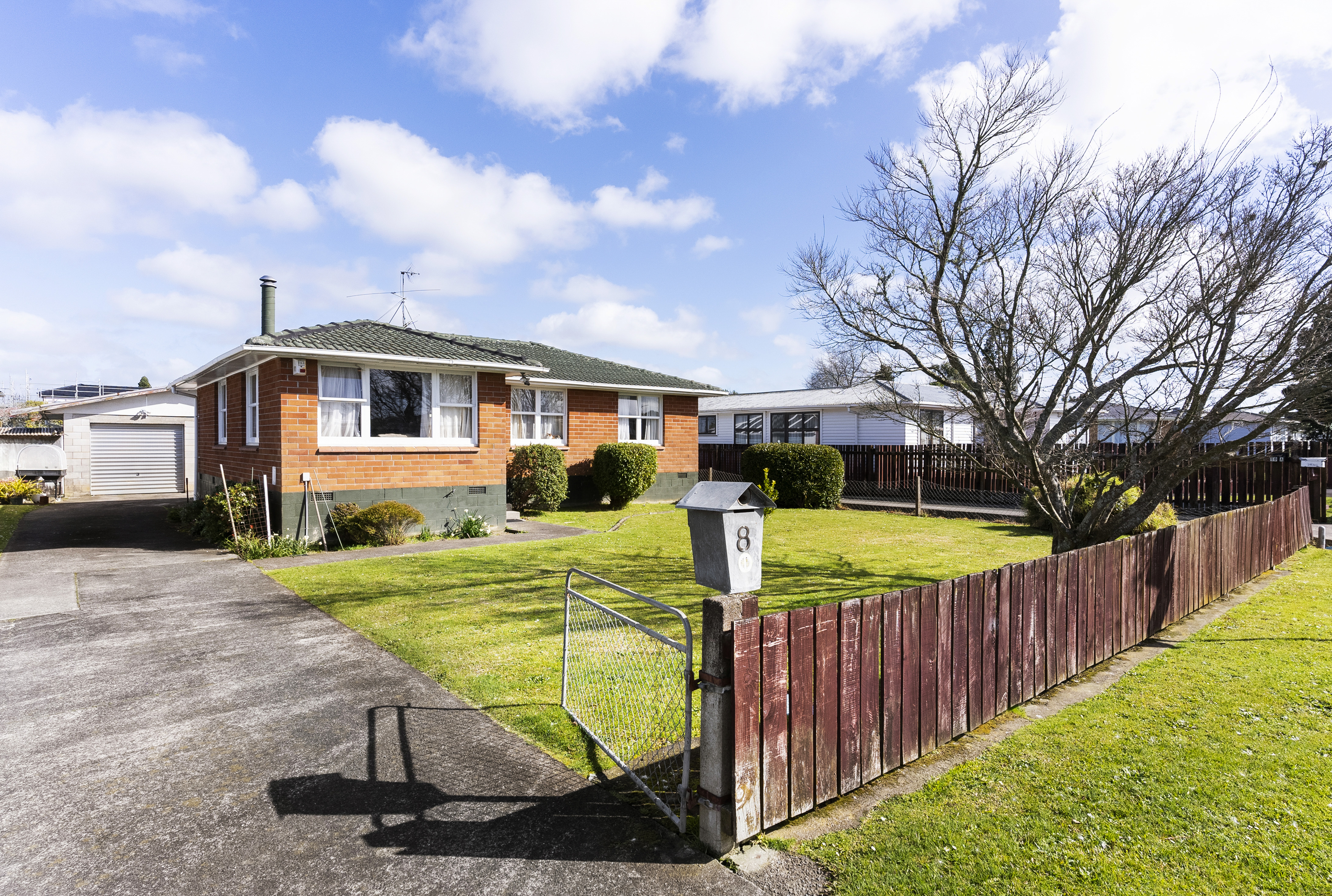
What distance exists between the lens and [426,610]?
7781 mm

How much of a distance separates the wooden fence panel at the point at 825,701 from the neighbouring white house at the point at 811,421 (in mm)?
20063

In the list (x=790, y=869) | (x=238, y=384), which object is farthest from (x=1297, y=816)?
(x=238, y=384)

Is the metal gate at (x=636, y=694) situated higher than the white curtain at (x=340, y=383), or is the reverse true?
the white curtain at (x=340, y=383)

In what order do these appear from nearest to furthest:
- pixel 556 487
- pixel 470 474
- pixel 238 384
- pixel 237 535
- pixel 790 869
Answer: pixel 790 869
pixel 237 535
pixel 470 474
pixel 238 384
pixel 556 487

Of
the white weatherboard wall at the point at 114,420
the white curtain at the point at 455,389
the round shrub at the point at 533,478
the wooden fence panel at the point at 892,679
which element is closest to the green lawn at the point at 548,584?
the wooden fence panel at the point at 892,679

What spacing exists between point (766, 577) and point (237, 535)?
8.99 metres

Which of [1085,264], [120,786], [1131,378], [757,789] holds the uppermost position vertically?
[1085,264]

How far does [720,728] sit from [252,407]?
1374cm

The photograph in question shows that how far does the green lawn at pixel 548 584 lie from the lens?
5.55 metres

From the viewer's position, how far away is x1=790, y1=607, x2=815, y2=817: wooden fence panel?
3469 millimetres

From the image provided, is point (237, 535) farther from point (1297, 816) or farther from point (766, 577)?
point (1297, 816)

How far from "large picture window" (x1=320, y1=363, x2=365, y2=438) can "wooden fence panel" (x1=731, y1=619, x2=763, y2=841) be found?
1129cm

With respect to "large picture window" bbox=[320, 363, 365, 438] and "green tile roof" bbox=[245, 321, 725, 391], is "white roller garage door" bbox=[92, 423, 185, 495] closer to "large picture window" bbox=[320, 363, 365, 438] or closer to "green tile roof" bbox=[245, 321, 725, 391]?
"green tile roof" bbox=[245, 321, 725, 391]

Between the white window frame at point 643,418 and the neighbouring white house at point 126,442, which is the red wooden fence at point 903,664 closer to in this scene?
the white window frame at point 643,418
